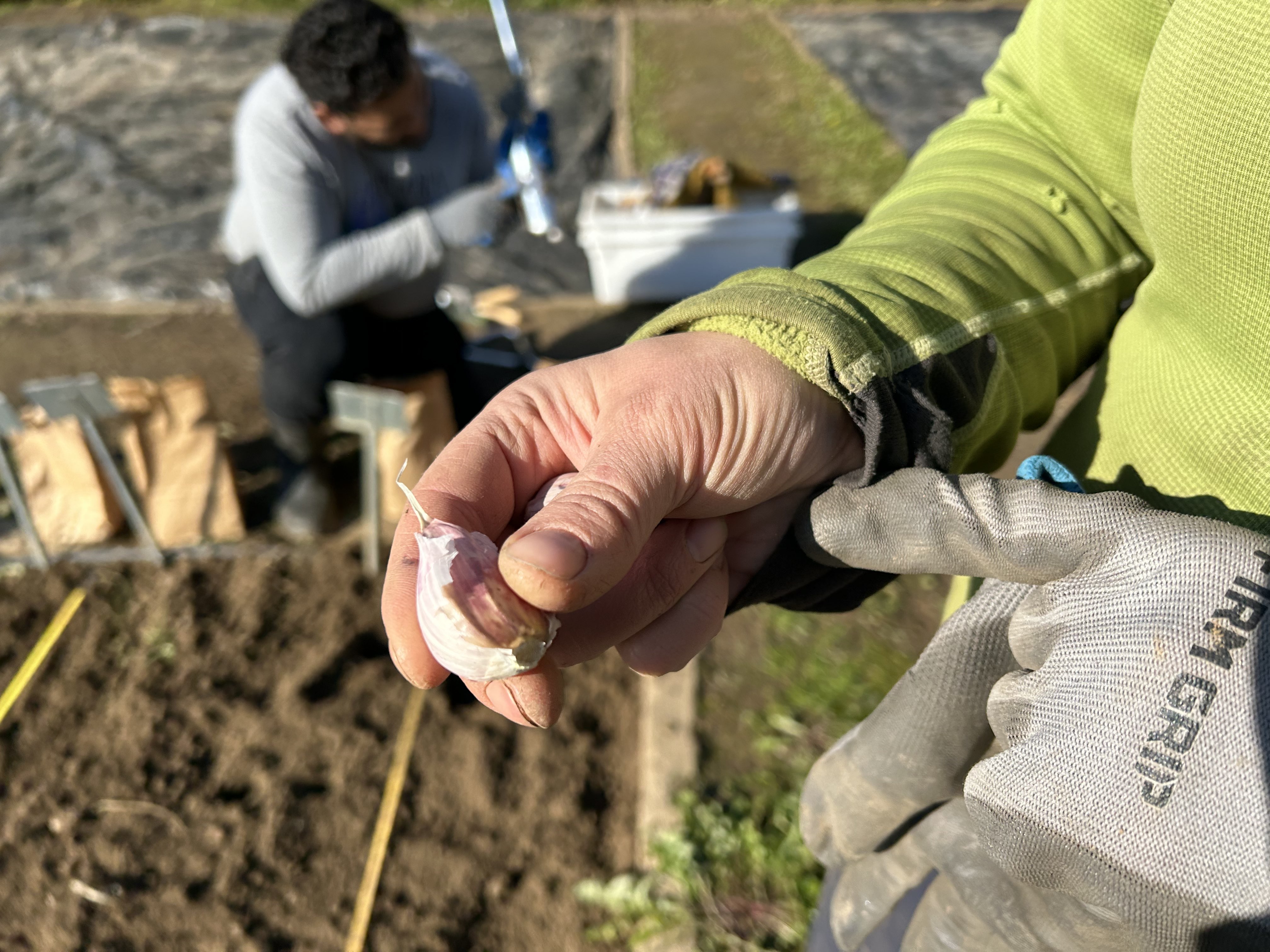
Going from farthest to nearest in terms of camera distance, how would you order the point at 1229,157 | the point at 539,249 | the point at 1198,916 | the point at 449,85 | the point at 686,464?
1. the point at 539,249
2. the point at 449,85
3. the point at 686,464
4. the point at 1229,157
5. the point at 1198,916

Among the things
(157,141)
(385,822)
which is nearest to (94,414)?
(385,822)

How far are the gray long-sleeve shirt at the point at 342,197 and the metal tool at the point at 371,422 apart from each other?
1.31ft

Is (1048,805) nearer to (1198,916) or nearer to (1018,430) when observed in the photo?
(1198,916)

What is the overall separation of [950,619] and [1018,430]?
323mm

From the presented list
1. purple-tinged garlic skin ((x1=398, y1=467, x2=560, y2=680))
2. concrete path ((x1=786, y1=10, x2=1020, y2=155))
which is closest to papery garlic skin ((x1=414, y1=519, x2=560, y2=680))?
purple-tinged garlic skin ((x1=398, y1=467, x2=560, y2=680))

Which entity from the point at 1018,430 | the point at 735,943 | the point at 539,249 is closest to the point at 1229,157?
the point at 1018,430

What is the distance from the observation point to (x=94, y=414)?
2.91 meters

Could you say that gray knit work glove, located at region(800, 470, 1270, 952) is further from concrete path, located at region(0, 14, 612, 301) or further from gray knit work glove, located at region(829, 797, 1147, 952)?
concrete path, located at region(0, 14, 612, 301)

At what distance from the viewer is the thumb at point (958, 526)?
891mm

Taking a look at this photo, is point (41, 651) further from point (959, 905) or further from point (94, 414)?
point (959, 905)

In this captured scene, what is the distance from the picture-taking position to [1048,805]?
0.79 meters

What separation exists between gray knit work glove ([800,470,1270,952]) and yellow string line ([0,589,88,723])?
112 inches

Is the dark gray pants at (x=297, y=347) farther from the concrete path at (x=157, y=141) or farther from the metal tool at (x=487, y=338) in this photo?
the concrete path at (x=157, y=141)

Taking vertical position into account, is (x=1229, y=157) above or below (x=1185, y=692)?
above
